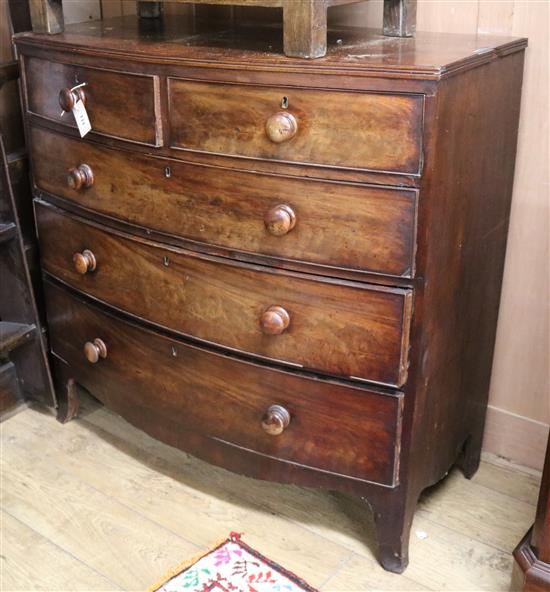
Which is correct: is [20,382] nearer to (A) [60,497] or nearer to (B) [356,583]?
(A) [60,497]

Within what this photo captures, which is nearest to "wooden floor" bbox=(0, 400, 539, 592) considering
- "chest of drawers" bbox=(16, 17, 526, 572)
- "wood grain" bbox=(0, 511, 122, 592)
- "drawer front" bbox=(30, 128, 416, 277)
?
"wood grain" bbox=(0, 511, 122, 592)

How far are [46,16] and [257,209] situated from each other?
70 centimetres

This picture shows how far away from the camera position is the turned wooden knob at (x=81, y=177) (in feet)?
5.72

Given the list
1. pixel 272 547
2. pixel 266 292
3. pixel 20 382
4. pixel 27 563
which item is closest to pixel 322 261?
pixel 266 292

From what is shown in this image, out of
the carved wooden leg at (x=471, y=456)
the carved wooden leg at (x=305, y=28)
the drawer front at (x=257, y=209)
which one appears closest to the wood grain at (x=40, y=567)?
the drawer front at (x=257, y=209)

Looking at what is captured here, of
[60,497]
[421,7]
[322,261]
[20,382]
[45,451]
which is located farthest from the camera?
[20,382]

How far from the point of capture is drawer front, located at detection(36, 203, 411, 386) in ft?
4.83

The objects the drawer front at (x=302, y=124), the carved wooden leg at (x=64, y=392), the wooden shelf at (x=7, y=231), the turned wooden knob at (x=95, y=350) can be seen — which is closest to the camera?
the drawer front at (x=302, y=124)

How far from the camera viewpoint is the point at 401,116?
132 centimetres

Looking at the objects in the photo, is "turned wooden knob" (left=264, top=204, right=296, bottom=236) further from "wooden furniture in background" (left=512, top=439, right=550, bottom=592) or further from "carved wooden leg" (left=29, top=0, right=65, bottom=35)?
"carved wooden leg" (left=29, top=0, right=65, bottom=35)

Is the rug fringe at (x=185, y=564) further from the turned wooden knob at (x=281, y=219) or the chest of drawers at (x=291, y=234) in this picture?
the turned wooden knob at (x=281, y=219)

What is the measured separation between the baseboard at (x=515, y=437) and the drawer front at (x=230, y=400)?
0.51 m

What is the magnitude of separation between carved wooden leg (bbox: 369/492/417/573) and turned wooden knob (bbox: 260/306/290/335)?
391mm

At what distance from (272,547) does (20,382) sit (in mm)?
881
